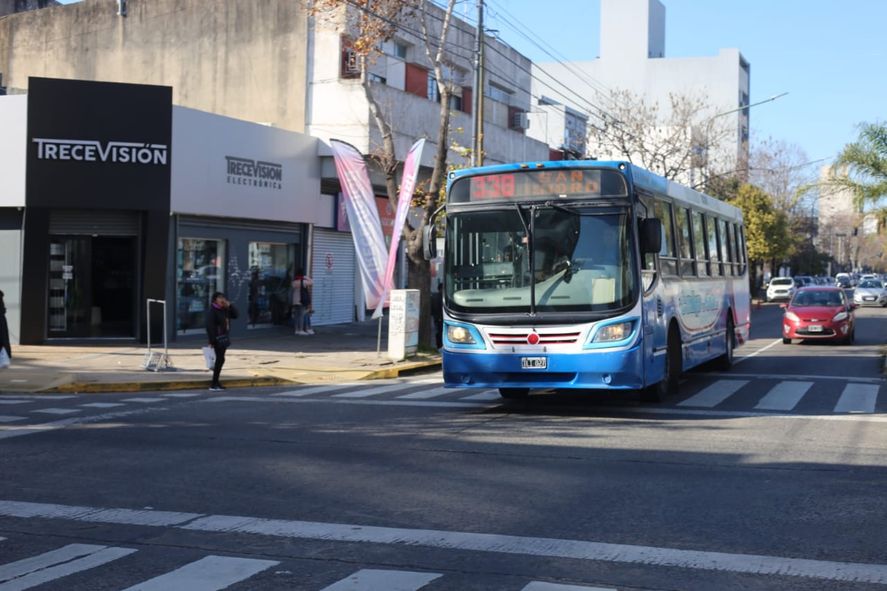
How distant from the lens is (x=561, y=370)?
43.9ft

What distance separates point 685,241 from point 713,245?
2.82 m

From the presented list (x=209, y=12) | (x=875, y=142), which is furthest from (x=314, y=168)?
(x=875, y=142)

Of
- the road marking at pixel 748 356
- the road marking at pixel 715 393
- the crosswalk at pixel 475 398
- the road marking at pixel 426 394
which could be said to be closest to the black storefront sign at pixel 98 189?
the crosswalk at pixel 475 398

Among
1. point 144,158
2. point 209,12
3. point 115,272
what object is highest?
point 209,12

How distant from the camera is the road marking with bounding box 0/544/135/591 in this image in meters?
6.36

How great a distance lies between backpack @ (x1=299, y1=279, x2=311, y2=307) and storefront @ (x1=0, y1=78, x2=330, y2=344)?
240cm

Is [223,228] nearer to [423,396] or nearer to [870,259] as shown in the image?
[423,396]

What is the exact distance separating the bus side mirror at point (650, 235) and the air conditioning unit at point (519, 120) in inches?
1275

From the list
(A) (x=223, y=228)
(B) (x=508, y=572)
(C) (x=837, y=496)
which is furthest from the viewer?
(A) (x=223, y=228)

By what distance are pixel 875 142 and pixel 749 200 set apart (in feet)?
123

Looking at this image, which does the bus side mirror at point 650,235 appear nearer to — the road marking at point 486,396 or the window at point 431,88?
the road marking at point 486,396

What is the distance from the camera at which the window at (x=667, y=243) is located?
15.3m

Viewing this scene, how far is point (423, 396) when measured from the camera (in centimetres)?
1692

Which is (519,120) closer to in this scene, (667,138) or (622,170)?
(667,138)
